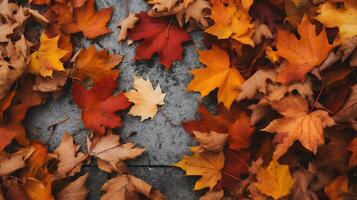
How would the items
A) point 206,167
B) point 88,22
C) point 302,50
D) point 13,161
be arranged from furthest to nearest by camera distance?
Result: point 88,22 < point 13,161 < point 206,167 < point 302,50

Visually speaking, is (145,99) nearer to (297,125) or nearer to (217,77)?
(217,77)

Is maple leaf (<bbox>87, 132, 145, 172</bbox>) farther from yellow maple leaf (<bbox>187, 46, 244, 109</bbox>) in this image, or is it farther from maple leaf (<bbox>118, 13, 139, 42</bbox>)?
maple leaf (<bbox>118, 13, 139, 42</bbox>)

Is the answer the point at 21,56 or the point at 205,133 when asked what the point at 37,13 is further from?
the point at 205,133

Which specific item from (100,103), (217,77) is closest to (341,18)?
(217,77)

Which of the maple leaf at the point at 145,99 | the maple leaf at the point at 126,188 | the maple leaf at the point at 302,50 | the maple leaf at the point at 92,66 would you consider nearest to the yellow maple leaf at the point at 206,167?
the maple leaf at the point at 126,188

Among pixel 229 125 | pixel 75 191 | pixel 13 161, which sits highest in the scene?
pixel 229 125

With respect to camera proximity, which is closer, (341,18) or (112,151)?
(341,18)
